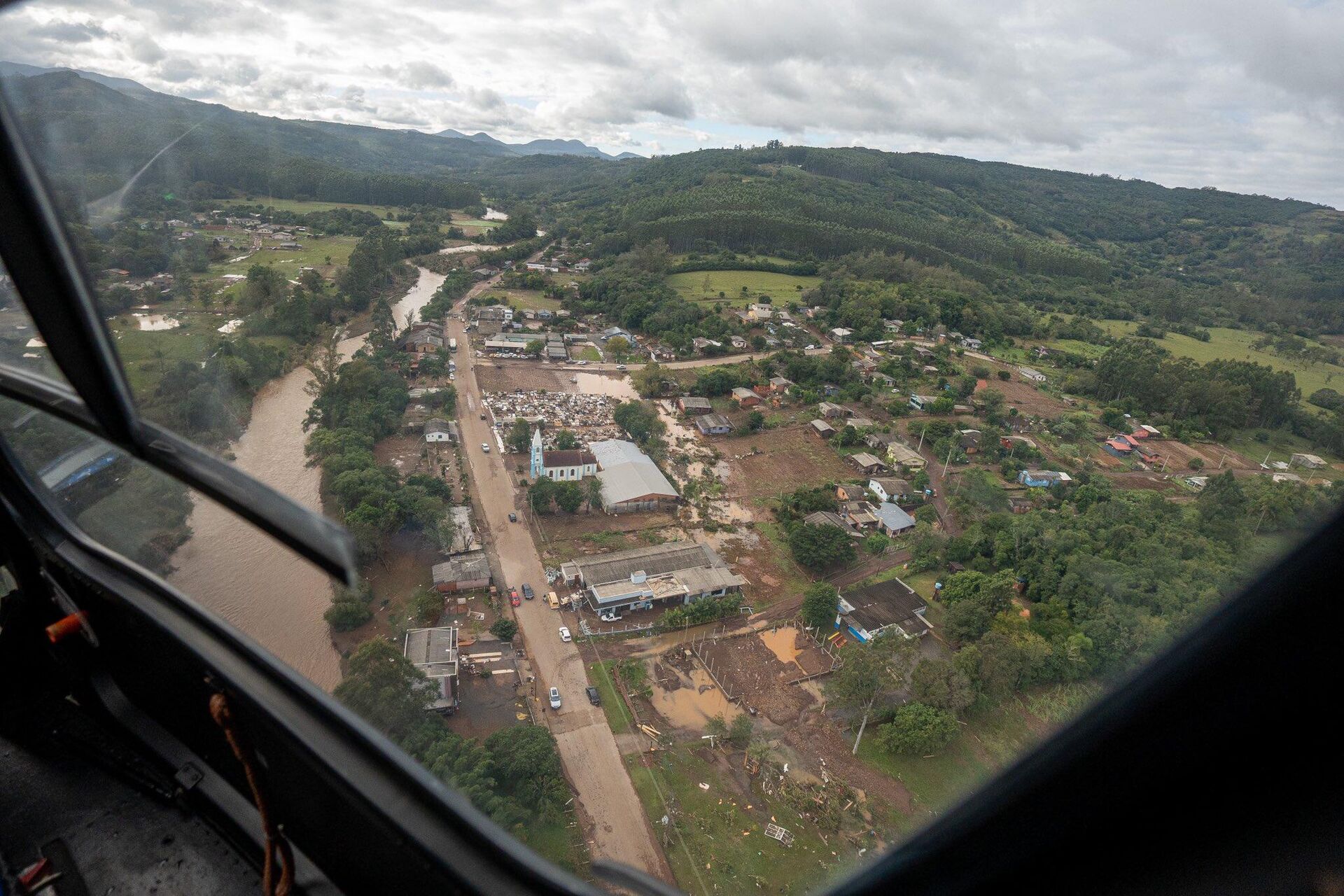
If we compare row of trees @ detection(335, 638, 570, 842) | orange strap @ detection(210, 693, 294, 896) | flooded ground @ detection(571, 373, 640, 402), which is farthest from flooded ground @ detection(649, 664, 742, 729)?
flooded ground @ detection(571, 373, 640, 402)

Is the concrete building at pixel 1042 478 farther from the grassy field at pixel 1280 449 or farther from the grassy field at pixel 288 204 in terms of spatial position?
the grassy field at pixel 288 204

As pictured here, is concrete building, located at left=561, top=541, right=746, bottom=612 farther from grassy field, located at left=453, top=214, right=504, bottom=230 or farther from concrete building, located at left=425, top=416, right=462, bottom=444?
grassy field, located at left=453, top=214, right=504, bottom=230

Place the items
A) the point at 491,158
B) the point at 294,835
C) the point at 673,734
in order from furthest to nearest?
the point at 491,158
the point at 673,734
the point at 294,835

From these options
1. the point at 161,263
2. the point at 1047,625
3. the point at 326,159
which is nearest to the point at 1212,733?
the point at 161,263

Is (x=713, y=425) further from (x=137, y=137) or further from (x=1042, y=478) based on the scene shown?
(x=137, y=137)

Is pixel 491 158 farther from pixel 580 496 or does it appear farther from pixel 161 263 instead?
pixel 161 263

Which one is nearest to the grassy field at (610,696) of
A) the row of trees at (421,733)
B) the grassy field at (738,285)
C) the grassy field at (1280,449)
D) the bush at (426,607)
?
the bush at (426,607)

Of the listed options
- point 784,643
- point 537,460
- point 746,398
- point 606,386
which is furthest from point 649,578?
point 606,386
